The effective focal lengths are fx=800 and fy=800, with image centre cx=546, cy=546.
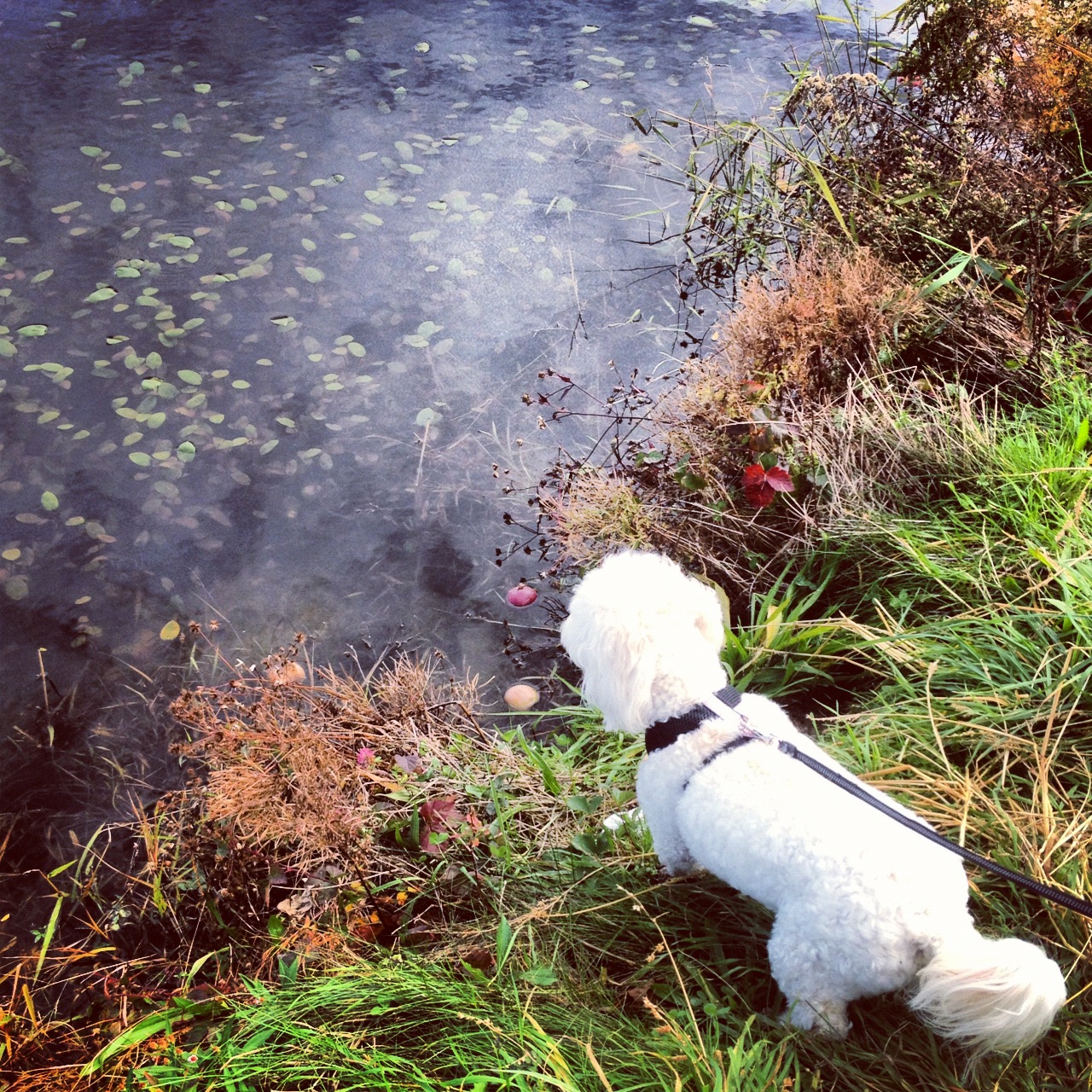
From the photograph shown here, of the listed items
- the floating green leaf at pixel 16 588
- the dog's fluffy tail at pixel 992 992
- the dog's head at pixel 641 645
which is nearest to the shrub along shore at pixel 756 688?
the dog's fluffy tail at pixel 992 992

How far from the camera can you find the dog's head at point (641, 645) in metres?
1.87

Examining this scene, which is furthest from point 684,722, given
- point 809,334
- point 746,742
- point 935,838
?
point 809,334

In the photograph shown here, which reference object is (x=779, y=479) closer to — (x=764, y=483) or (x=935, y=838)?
(x=764, y=483)

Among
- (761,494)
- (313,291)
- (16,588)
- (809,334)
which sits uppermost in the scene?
(809,334)

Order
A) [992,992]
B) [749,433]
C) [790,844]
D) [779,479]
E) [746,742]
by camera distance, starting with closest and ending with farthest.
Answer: [992,992]
[790,844]
[746,742]
[779,479]
[749,433]

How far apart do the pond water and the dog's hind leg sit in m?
1.62

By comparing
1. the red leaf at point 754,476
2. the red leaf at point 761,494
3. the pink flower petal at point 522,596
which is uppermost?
the red leaf at point 754,476

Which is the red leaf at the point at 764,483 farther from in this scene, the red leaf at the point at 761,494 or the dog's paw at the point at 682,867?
the dog's paw at the point at 682,867

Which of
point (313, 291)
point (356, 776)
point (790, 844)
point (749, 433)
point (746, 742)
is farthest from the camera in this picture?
point (313, 291)

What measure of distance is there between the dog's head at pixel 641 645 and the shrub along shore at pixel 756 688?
0.50 meters

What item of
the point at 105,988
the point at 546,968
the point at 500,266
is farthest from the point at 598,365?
the point at 105,988

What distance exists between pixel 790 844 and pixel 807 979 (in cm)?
29

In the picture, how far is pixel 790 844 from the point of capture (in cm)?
165

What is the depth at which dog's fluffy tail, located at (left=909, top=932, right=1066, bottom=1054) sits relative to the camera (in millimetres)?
1409
